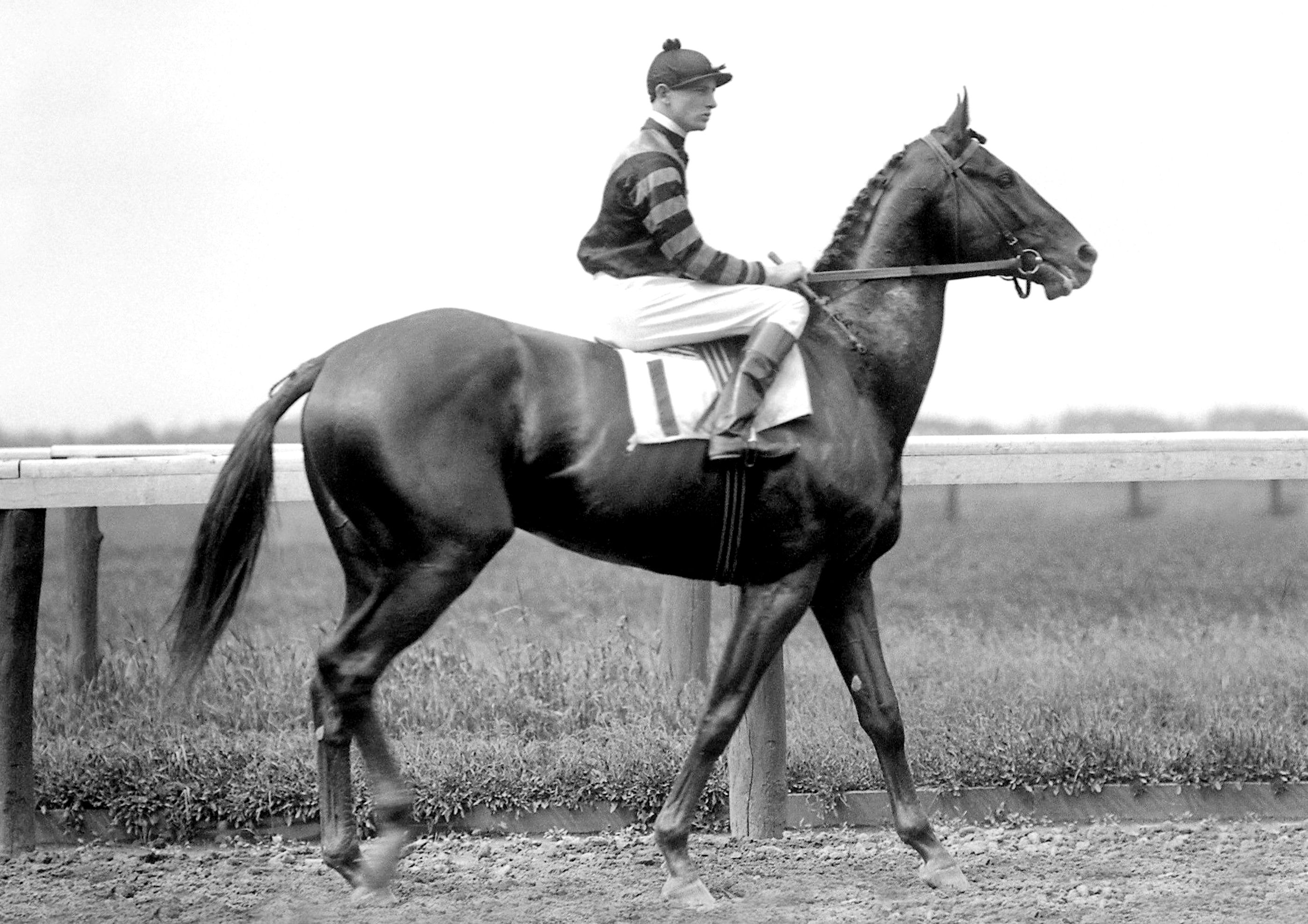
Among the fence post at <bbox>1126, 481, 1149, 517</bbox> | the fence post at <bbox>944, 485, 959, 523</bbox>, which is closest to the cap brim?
the fence post at <bbox>944, 485, 959, 523</bbox>

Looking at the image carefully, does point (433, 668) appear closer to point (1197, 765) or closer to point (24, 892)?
point (24, 892)

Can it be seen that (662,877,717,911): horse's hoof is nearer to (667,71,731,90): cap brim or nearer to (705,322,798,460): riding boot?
(705,322,798,460): riding boot

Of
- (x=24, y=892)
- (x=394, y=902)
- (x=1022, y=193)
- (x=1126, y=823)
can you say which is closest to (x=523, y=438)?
(x=394, y=902)

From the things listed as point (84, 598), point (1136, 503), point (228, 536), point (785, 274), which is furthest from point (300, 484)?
point (1136, 503)

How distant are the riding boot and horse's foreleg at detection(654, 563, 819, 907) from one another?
41 cm

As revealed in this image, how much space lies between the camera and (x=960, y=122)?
4.16 meters

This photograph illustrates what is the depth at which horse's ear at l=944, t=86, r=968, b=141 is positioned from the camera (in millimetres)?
4129

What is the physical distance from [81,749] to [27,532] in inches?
31.0

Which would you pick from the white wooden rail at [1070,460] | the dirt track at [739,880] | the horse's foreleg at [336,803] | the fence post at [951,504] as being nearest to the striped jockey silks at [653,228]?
the white wooden rail at [1070,460]

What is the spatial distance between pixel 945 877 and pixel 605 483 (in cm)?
159

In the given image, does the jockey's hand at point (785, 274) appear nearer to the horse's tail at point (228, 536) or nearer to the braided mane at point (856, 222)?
the braided mane at point (856, 222)

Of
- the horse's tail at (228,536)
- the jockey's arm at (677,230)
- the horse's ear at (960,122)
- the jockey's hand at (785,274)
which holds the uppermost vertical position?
the horse's ear at (960,122)

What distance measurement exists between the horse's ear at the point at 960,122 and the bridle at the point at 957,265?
40 millimetres

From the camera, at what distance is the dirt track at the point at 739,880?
12.6 feet
